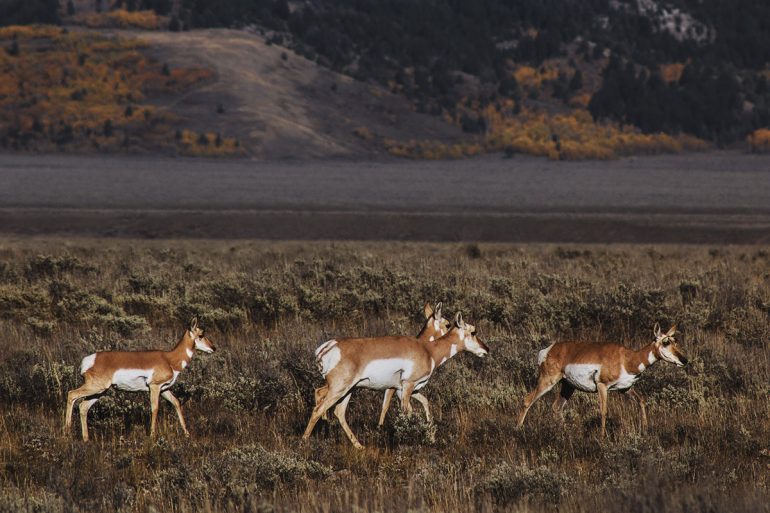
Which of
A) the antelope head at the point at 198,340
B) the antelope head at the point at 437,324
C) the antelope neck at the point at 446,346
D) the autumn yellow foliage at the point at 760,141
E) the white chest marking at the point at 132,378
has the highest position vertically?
the antelope head at the point at 437,324

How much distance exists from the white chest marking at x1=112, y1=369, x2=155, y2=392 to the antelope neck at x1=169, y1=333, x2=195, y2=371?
243 millimetres

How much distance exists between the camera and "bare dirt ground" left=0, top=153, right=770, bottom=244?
143 ft

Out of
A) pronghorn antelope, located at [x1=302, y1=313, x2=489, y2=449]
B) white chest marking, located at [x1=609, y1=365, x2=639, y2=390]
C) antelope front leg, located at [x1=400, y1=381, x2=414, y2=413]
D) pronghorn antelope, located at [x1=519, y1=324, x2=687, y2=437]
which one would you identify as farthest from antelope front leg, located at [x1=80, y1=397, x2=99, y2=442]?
white chest marking, located at [x1=609, y1=365, x2=639, y2=390]

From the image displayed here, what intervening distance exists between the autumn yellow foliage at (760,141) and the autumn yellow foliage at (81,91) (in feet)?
178


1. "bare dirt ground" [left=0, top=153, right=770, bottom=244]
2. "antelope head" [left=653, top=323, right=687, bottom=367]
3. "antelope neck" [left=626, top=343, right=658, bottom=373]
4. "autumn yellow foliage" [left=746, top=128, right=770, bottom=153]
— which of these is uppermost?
"antelope head" [left=653, top=323, right=687, bottom=367]

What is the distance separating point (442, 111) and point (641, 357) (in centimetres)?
11400

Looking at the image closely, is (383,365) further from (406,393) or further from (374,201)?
(374,201)

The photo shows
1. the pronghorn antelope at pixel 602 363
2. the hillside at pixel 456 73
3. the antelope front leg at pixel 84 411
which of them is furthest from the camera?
the hillside at pixel 456 73

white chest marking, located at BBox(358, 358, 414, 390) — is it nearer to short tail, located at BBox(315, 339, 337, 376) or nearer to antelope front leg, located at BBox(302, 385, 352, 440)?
antelope front leg, located at BBox(302, 385, 352, 440)

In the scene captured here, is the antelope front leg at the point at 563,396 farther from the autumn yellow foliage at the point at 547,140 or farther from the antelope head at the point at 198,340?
the autumn yellow foliage at the point at 547,140

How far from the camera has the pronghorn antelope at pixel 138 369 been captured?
1016 cm

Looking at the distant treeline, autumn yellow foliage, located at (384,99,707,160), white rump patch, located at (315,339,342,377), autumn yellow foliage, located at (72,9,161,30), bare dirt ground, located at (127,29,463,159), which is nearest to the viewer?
white rump patch, located at (315,339,342,377)

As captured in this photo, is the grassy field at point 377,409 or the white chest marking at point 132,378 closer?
the grassy field at point 377,409

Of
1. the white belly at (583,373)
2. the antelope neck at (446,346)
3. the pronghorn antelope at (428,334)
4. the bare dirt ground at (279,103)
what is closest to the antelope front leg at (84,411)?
the pronghorn antelope at (428,334)
